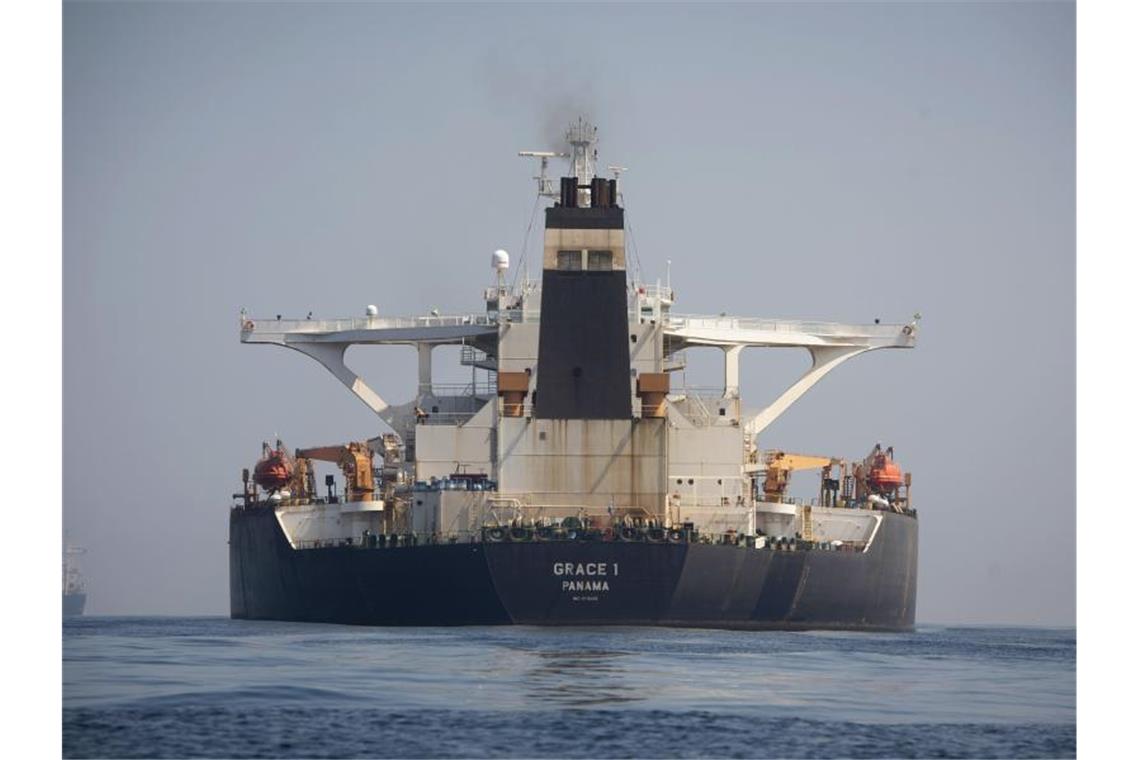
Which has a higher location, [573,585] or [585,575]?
[585,575]

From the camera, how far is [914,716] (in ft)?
A: 146

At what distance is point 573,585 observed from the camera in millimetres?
61188

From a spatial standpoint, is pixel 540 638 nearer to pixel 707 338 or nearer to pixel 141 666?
pixel 141 666

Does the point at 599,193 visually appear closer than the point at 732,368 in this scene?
Yes

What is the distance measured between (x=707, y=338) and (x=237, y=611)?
66.5ft

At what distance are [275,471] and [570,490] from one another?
18.9 metres

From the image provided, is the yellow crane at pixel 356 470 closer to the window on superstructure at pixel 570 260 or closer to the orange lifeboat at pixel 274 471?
the orange lifeboat at pixel 274 471

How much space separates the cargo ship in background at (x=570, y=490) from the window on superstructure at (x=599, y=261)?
4 centimetres

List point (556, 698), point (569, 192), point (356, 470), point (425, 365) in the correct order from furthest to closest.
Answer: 1. point (425, 365)
2. point (356, 470)
3. point (569, 192)
4. point (556, 698)

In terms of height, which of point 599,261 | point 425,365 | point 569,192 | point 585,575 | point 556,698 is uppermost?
point 569,192

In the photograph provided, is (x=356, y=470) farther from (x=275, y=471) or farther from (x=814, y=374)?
(x=814, y=374)

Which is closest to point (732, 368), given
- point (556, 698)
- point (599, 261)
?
point (599, 261)
